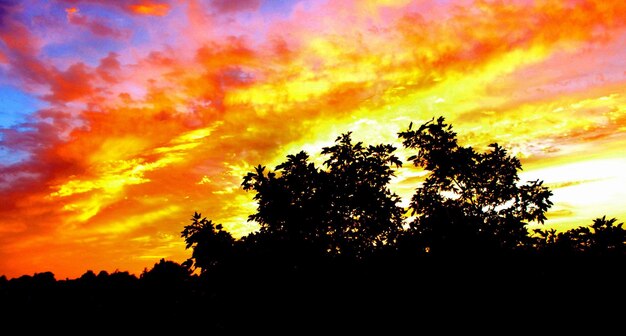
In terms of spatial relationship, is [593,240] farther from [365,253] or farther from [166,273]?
[166,273]

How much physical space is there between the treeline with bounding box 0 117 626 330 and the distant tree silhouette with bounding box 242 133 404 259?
0.05 m

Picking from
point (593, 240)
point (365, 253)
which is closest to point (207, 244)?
point (365, 253)

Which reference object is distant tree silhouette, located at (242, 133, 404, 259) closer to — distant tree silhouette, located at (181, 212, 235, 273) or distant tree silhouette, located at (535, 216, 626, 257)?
distant tree silhouette, located at (181, 212, 235, 273)

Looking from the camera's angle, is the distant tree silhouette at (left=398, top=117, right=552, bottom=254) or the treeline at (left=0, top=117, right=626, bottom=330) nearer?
A: the treeline at (left=0, top=117, right=626, bottom=330)

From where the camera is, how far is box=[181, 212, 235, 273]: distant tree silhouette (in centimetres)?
1442

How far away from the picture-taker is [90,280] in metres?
14.3

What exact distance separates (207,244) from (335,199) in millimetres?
5704

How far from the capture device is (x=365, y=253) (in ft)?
47.1

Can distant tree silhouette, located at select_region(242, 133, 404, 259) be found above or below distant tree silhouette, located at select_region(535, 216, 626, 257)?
above

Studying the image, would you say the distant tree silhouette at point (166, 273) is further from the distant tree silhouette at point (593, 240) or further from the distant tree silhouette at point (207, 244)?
the distant tree silhouette at point (593, 240)

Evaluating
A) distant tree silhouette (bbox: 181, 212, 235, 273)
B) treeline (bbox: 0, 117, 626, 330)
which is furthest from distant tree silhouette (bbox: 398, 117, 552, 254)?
distant tree silhouette (bbox: 181, 212, 235, 273)

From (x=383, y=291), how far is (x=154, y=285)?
8.76m

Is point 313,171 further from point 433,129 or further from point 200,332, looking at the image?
point 200,332

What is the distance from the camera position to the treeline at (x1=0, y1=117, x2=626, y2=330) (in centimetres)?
922
